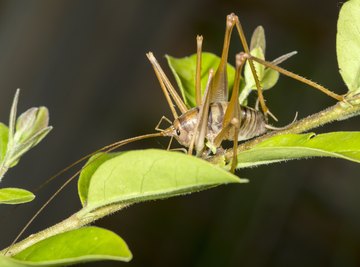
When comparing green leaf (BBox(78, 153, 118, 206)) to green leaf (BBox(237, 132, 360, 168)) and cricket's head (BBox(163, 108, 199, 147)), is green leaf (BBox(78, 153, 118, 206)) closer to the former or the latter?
green leaf (BBox(237, 132, 360, 168))

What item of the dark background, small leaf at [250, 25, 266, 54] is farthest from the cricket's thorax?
the dark background

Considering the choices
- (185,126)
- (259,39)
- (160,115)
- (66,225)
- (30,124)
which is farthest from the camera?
(160,115)

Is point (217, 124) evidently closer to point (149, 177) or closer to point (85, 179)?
point (85, 179)

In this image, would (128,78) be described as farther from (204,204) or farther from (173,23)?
(204,204)

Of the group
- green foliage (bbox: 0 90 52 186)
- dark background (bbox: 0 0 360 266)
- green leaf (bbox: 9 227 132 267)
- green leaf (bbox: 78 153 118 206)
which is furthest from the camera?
dark background (bbox: 0 0 360 266)

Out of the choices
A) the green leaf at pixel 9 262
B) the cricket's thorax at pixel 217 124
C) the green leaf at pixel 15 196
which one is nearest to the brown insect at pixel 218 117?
the cricket's thorax at pixel 217 124

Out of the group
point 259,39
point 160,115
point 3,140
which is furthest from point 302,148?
point 160,115
